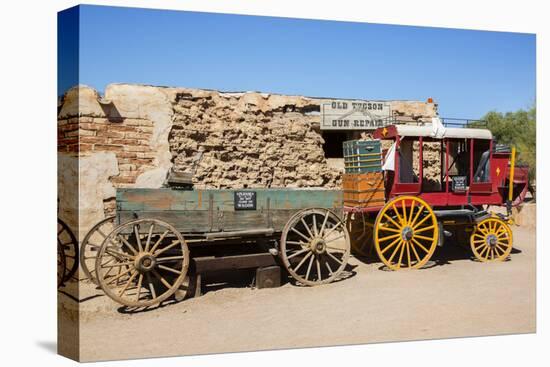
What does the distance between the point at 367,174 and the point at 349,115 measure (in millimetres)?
2586

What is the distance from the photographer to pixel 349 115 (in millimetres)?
11688

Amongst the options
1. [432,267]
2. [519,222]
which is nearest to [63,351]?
[432,267]

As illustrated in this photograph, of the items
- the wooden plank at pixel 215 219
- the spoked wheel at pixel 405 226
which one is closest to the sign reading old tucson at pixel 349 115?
the spoked wheel at pixel 405 226

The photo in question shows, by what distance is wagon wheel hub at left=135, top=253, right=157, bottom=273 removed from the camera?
7.32 m

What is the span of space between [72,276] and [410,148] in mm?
6150

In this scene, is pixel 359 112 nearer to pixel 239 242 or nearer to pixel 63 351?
pixel 239 242

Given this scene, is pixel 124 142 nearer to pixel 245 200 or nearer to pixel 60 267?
pixel 245 200

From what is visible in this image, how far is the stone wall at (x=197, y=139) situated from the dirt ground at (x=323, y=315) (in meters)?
2.03

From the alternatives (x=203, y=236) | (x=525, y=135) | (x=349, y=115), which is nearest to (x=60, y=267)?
(x=203, y=236)

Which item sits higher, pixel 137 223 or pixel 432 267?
pixel 137 223

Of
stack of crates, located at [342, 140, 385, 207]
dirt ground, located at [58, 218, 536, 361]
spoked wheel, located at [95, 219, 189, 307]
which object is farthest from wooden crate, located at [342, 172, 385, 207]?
spoked wheel, located at [95, 219, 189, 307]

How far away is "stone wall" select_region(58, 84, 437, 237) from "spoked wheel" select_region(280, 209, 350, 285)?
2.04 m

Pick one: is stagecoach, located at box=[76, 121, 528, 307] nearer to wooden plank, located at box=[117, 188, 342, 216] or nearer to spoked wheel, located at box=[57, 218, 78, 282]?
wooden plank, located at box=[117, 188, 342, 216]

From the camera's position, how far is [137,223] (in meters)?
7.40
